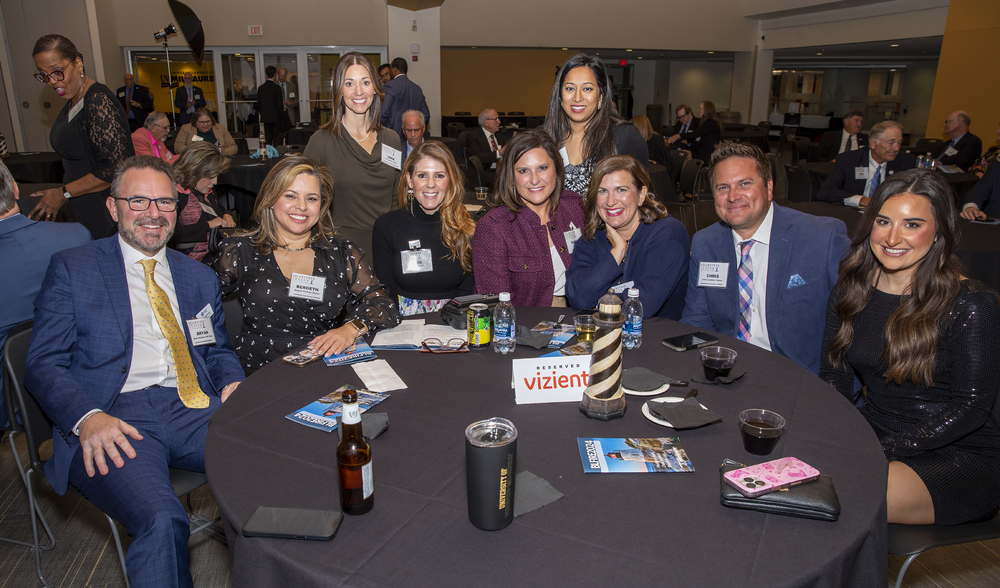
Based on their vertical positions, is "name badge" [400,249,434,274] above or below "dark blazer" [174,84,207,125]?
below

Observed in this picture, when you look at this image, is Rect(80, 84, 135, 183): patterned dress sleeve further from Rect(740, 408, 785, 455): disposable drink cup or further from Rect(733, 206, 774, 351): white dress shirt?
Rect(740, 408, 785, 455): disposable drink cup

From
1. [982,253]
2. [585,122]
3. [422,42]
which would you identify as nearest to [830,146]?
[422,42]

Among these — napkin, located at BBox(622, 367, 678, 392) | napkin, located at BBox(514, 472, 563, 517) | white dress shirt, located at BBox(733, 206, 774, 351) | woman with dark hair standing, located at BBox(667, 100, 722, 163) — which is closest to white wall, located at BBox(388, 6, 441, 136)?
woman with dark hair standing, located at BBox(667, 100, 722, 163)

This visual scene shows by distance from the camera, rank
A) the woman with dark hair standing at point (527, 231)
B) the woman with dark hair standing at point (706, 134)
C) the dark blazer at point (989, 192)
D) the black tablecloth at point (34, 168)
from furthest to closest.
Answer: the woman with dark hair standing at point (706, 134)
the black tablecloth at point (34, 168)
the dark blazer at point (989, 192)
the woman with dark hair standing at point (527, 231)

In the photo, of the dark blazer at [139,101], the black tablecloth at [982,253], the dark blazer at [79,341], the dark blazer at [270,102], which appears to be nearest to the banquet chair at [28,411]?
the dark blazer at [79,341]

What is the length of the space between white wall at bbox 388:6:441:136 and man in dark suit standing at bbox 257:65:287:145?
2904 millimetres

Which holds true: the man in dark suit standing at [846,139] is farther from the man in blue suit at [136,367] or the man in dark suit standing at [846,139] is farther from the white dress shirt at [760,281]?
the man in blue suit at [136,367]

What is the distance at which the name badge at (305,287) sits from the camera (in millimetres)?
2396

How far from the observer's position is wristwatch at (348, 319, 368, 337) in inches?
88.9

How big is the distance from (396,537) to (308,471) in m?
0.33

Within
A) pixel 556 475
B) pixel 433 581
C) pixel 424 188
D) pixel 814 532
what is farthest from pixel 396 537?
pixel 424 188

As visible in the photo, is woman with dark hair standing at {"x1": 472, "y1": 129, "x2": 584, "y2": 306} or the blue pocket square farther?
woman with dark hair standing at {"x1": 472, "y1": 129, "x2": 584, "y2": 306}

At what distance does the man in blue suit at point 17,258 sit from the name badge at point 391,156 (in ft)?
5.44

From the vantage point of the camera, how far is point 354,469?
1.18 meters
